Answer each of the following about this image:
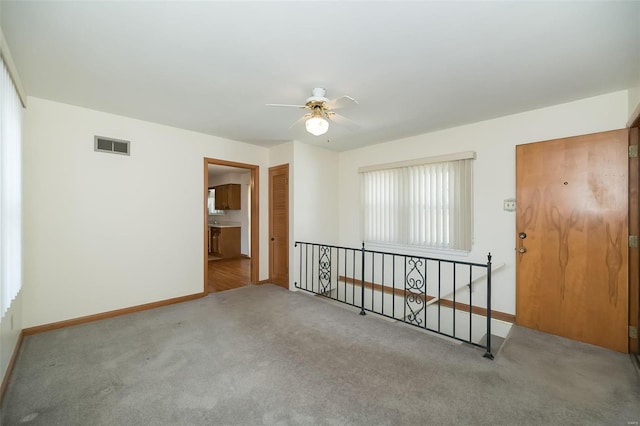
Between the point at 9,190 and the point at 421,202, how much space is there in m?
4.37

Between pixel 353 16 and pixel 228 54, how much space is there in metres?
0.95

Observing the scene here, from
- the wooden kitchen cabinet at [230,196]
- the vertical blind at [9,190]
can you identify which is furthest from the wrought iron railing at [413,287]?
the wooden kitchen cabinet at [230,196]

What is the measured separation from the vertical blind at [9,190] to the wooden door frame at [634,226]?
4.93 metres

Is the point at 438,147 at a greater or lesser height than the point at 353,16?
lesser

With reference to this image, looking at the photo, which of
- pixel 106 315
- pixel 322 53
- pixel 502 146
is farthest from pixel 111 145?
pixel 502 146

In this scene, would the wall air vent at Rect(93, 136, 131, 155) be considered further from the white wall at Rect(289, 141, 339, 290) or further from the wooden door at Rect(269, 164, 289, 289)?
the white wall at Rect(289, 141, 339, 290)

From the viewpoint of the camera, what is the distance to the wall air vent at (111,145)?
123 inches

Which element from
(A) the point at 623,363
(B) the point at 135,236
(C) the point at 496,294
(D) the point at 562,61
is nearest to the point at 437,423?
(A) the point at 623,363

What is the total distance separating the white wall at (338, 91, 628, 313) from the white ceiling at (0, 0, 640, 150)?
0.62 feet

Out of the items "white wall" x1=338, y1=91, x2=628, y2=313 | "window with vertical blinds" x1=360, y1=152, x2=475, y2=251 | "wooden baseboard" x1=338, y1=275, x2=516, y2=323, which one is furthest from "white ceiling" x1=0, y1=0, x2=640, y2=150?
"wooden baseboard" x1=338, y1=275, x2=516, y2=323

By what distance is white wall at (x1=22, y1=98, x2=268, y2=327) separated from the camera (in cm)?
280

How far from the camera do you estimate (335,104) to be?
104 inches

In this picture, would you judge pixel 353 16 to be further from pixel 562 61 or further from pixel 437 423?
pixel 437 423

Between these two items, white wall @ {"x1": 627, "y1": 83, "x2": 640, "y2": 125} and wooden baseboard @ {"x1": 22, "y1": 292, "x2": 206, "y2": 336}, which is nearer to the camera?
white wall @ {"x1": 627, "y1": 83, "x2": 640, "y2": 125}
